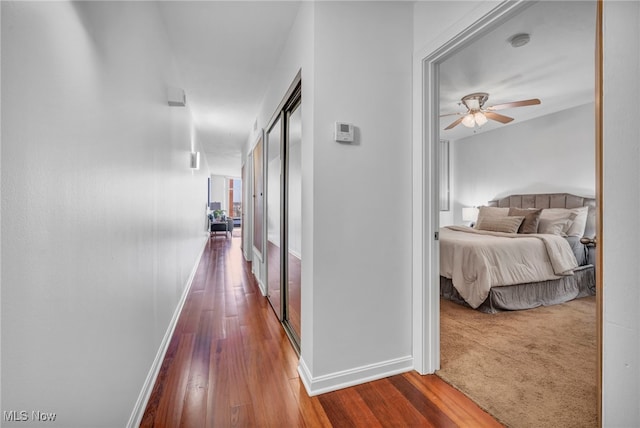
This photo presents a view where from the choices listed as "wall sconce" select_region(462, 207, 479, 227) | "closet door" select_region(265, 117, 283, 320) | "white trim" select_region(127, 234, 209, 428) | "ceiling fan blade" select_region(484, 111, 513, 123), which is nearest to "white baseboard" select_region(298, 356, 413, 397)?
"white trim" select_region(127, 234, 209, 428)

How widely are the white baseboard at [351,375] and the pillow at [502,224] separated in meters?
3.18

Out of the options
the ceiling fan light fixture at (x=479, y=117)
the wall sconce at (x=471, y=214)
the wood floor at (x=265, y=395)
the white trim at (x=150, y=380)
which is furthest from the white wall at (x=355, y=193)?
the wall sconce at (x=471, y=214)

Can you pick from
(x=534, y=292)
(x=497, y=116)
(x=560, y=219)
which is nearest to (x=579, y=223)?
(x=560, y=219)

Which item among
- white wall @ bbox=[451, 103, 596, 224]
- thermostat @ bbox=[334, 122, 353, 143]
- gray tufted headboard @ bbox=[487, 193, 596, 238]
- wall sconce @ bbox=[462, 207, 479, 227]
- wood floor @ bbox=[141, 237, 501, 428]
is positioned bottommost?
wood floor @ bbox=[141, 237, 501, 428]

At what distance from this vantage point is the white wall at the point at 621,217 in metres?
0.92

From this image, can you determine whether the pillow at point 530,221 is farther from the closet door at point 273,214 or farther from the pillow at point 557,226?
the closet door at point 273,214

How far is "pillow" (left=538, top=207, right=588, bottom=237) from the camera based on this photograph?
12.9 feet

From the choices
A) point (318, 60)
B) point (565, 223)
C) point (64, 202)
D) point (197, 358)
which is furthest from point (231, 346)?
point (565, 223)

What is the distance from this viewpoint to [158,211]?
2.16m

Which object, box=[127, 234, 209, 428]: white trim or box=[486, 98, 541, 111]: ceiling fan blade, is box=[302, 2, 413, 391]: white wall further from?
box=[486, 98, 541, 111]: ceiling fan blade

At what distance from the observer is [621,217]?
3.12 ft

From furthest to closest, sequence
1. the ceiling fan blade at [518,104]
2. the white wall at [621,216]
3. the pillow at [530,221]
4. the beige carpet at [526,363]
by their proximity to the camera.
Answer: the pillow at [530,221] < the ceiling fan blade at [518,104] < the beige carpet at [526,363] < the white wall at [621,216]

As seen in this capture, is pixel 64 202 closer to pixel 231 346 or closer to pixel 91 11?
pixel 91 11

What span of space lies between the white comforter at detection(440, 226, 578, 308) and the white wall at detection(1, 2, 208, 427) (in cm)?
290
